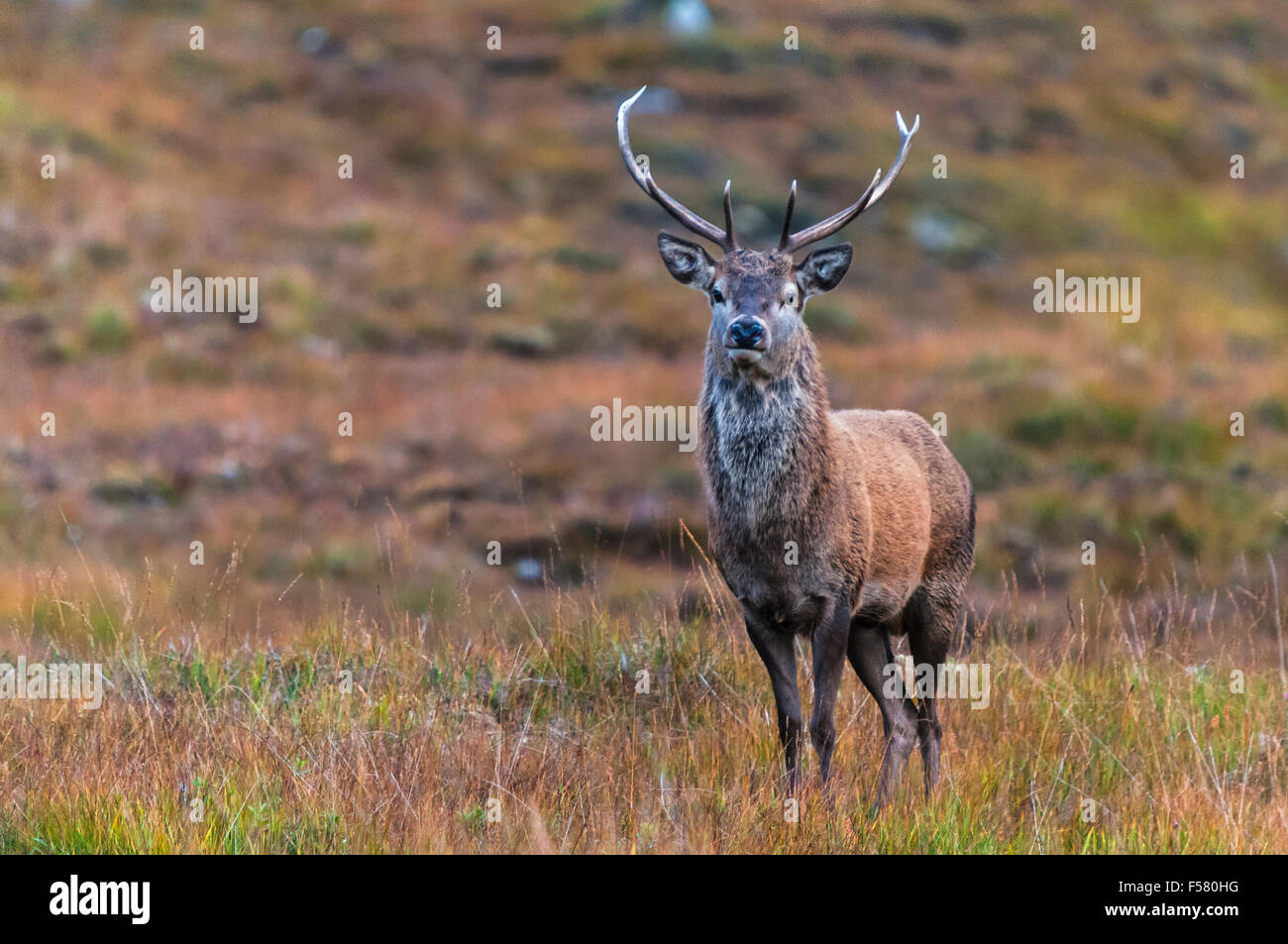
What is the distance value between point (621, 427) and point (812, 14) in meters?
28.6

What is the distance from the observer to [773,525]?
6016 mm

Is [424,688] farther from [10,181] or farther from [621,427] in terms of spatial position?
[10,181]

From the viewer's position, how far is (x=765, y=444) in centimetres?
617

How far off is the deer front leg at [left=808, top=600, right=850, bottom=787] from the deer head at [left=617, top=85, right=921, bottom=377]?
1033 millimetres

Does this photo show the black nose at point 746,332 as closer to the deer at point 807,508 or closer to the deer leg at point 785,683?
the deer at point 807,508

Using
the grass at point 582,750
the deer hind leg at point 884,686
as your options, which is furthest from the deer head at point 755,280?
the grass at point 582,750

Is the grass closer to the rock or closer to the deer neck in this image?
the deer neck

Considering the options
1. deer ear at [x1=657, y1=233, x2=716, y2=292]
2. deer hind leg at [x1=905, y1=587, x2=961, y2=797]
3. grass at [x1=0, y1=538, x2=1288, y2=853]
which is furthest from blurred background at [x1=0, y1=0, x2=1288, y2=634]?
deer hind leg at [x1=905, y1=587, x2=961, y2=797]

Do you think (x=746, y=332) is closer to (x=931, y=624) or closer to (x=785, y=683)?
(x=785, y=683)

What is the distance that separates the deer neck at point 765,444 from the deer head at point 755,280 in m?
0.08

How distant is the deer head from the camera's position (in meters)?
6.04

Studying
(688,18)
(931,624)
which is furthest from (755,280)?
(688,18)

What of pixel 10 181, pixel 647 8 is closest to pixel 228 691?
pixel 10 181

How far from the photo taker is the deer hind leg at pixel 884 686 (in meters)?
6.31
